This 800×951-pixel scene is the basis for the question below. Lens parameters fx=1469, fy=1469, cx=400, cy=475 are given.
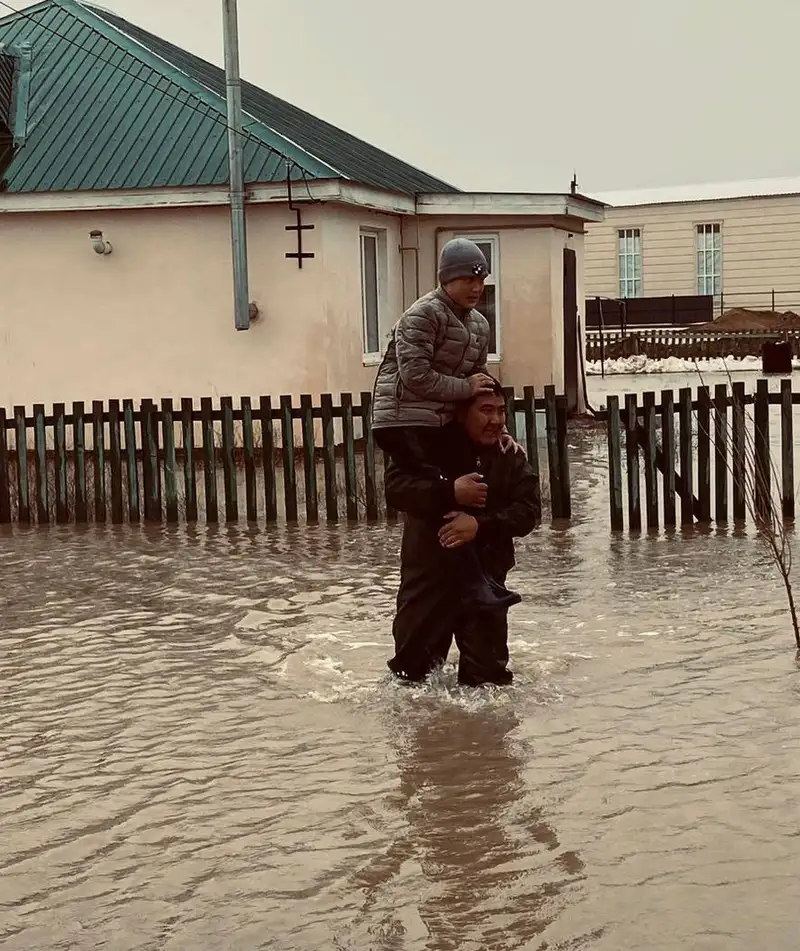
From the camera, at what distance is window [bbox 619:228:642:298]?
1881 inches

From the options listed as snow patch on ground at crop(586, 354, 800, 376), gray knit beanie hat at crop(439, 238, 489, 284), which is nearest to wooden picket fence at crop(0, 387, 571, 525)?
gray knit beanie hat at crop(439, 238, 489, 284)

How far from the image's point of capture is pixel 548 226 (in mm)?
20031

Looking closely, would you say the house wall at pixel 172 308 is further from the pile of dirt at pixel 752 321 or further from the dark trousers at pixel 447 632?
the pile of dirt at pixel 752 321

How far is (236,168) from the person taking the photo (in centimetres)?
1639

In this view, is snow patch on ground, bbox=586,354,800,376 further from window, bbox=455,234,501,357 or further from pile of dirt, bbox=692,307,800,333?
window, bbox=455,234,501,357

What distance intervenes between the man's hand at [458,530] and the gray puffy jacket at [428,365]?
437 millimetres

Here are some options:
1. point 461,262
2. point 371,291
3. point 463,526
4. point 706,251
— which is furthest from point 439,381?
point 706,251

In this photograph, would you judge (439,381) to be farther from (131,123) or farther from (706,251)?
(706,251)

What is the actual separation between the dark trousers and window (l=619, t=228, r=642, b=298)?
4219 centimetres

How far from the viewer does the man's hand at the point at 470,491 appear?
6434mm

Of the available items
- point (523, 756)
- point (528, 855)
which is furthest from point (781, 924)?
point (523, 756)

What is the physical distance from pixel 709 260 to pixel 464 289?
139 ft

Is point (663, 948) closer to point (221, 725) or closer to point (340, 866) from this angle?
point (340, 866)

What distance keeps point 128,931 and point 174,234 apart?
13.8 metres
